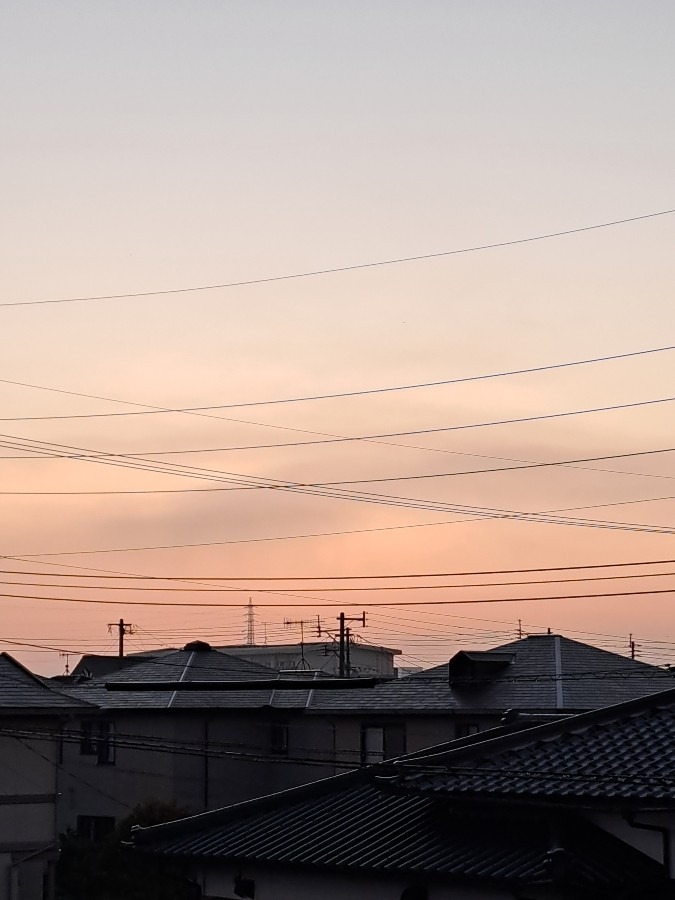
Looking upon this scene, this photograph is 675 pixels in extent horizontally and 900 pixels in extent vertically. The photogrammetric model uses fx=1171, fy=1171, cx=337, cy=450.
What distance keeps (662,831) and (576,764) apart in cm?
179

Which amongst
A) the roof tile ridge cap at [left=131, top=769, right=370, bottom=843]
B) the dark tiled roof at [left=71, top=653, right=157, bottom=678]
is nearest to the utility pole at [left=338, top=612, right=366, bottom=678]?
the dark tiled roof at [left=71, top=653, right=157, bottom=678]

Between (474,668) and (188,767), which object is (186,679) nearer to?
(188,767)

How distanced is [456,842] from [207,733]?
3812 cm

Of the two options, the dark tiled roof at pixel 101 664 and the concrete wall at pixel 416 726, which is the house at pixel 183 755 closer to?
the concrete wall at pixel 416 726

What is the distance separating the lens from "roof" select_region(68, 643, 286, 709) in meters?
50.7

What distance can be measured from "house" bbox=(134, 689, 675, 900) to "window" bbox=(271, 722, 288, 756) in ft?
118

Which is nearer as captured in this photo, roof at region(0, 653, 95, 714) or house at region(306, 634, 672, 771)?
roof at region(0, 653, 95, 714)

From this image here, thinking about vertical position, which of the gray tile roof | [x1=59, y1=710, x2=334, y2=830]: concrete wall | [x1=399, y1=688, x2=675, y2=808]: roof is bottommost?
[x1=59, y1=710, x2=334, y2=830]: concrete wall

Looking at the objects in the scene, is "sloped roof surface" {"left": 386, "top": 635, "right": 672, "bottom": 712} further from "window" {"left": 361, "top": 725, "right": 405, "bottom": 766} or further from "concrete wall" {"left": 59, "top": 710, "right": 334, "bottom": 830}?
"concrete wall" {"left": 59, "top": 710, "right": 334, "bottom": 830}

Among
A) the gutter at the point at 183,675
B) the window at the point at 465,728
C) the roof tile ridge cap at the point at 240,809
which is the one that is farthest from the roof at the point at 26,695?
the window at the point at 465,728

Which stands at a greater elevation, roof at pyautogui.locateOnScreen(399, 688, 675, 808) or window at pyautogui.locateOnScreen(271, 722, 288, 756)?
roof at pyautogui.locateOnScreen(399, 688, 675, 808)

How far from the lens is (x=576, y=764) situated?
550 inches

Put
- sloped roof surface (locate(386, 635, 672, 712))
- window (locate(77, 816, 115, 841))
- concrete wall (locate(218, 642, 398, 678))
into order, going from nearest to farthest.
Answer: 1. sloped roof surface (locate(386, 635, 672, 712))
2. window (locate(77, 816, 115, 841))
3. concrete wall (locate(218, 642, 398, 678))

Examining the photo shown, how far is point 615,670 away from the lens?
A: 47.5 meters
